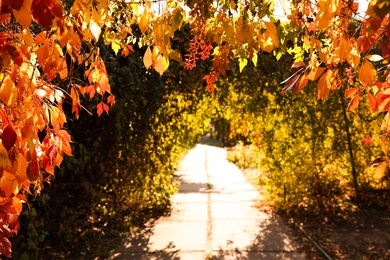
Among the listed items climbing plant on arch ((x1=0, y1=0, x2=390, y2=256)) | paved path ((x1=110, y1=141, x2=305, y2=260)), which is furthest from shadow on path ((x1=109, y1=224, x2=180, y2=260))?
climbing plant on arch ((x1=0, y1=0, x2=390, y2=256))

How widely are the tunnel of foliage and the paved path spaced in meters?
0.43

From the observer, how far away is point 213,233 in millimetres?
5582

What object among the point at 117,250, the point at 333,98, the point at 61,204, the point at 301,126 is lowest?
the point at 117,250

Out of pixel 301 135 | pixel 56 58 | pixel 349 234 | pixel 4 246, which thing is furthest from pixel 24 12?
pixel 301 135

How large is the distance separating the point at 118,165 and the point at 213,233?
1.81m

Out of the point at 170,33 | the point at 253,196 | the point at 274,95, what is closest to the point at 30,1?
the point at 170,33

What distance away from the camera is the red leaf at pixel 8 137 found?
3.44 feet

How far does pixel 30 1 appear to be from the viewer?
96cm

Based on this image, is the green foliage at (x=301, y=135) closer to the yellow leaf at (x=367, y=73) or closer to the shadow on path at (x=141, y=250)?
the shadow on path at (x=141, y=250)

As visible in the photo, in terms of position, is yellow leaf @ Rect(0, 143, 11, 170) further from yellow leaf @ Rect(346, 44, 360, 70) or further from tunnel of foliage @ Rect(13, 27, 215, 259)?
tunnel of foliage @ Rect(13, 27, 215, 259)

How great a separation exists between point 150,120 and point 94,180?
1.30m

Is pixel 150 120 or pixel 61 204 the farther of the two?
pixel 150 120

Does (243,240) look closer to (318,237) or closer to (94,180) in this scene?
(318,237)

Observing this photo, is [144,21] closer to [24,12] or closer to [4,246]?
[24,12]
